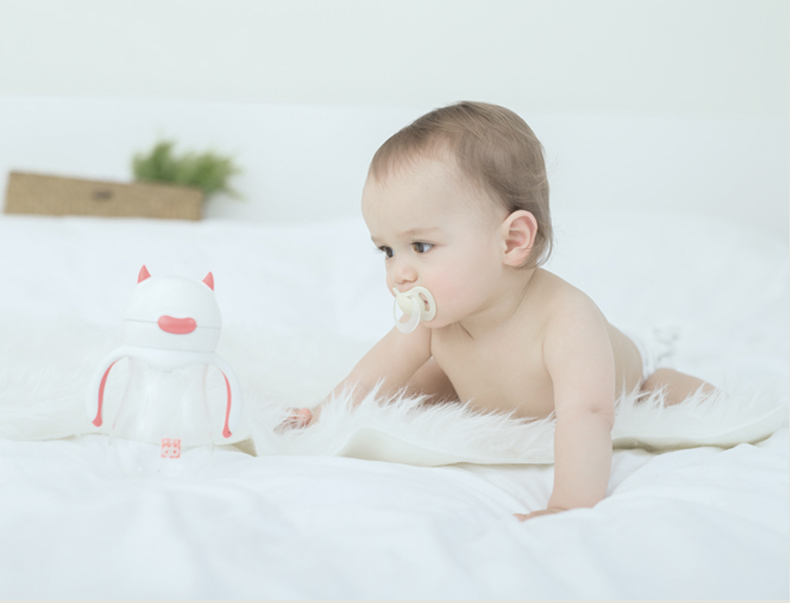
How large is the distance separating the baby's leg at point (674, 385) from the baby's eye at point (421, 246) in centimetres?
42

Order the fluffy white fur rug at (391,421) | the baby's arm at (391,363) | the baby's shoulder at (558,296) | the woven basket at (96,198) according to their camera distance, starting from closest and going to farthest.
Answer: the fluffy white fur rug at (391,421) → the baby's shoulder at (558,296) → the baby's arm at (391,363) → the woven basket at (96,198)

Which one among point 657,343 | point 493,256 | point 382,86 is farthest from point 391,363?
point 382,86

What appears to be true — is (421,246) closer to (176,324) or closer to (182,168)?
(176,324)

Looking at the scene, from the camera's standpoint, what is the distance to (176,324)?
1.83 feet

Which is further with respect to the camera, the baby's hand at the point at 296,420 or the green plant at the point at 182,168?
the green plant at the point at 182,168

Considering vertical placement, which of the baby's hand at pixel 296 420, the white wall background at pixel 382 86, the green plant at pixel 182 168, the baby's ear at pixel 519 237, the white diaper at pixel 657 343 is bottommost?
the baby's hand at pixel 296 420

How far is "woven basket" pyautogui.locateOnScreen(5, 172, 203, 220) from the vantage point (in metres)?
2.06

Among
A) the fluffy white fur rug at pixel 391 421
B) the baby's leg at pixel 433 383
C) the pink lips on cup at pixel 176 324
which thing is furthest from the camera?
the baby's leg at pixel 433 383

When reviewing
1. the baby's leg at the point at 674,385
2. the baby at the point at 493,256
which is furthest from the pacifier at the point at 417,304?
the baby's leg at the point at 674,385

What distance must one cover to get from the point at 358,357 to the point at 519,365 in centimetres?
35

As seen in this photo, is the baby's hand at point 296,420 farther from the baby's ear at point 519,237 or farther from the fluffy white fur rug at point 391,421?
the baby's ear at point 519,237

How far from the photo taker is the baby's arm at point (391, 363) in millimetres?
901

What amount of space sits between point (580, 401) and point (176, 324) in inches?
15.9

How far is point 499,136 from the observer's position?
759 millimetres
